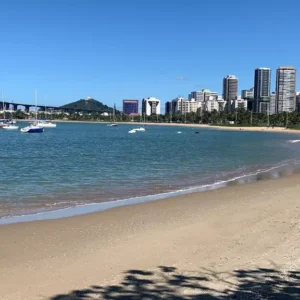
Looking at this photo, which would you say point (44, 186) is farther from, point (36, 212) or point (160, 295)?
point (160, 295)

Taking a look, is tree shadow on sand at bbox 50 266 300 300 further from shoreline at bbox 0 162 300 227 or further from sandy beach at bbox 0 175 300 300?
shoreline at bbox 0 162 300 227

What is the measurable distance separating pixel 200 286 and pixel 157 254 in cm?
220

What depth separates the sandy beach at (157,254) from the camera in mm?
6562

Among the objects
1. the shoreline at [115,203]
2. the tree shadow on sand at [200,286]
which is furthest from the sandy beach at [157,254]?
the shoreline at [115,203]

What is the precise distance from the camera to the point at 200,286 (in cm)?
656

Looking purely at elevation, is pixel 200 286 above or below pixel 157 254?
above

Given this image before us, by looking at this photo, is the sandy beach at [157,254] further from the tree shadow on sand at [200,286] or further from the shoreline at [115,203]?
the shoreline at [115,203]

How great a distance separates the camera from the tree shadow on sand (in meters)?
6.22

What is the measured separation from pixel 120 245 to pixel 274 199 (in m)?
8.35

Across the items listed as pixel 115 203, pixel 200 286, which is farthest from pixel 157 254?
pixel 115 203

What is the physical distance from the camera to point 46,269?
783 centimetres

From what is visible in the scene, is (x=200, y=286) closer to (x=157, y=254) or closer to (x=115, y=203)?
(x=157, y=254)

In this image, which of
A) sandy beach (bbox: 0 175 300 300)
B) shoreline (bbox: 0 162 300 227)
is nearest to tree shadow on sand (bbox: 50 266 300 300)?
sandy beach (bbox: 0 175 300 300)

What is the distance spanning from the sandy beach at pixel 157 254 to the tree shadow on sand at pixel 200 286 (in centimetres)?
1
